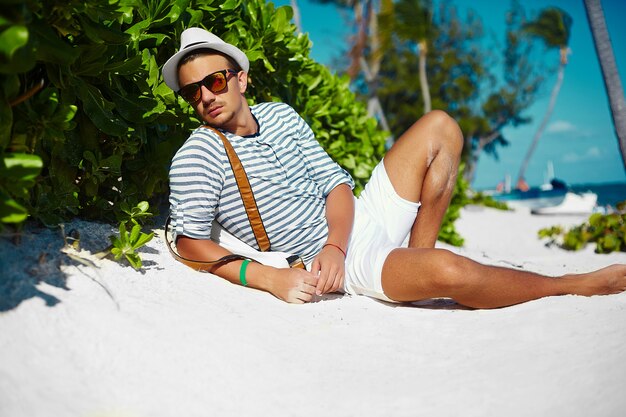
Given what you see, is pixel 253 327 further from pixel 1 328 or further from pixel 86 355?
pixel 1 328

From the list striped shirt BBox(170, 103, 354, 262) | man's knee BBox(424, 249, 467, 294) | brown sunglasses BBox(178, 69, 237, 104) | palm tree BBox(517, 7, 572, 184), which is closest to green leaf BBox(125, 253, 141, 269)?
striped shirt BBox(170, 103, 354, 262)

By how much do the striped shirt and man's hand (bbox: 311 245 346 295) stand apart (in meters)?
0.29

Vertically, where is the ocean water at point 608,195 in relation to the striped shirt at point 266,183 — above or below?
above

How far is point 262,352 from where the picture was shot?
7.28 ft

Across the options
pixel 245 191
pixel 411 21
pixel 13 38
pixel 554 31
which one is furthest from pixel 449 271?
pixel 554 31

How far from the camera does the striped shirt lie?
A: 9.36 feet

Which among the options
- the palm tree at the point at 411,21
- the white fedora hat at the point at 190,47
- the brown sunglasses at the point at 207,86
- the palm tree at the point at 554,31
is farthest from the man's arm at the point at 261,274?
the palm tree at the point at 554,31

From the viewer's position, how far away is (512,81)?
121ft

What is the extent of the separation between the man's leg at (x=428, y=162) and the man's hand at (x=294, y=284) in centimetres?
98

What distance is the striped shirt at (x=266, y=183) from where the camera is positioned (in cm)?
285

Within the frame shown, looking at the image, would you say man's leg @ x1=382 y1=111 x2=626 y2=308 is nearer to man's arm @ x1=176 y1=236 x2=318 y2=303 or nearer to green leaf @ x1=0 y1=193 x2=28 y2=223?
man's arm @ x1=176 y1=236 x2=318 y2=303

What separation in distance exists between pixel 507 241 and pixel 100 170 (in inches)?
283

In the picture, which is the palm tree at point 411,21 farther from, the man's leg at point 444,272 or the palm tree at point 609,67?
the man's leg at point 444,272

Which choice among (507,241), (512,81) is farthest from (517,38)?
(507,241)
